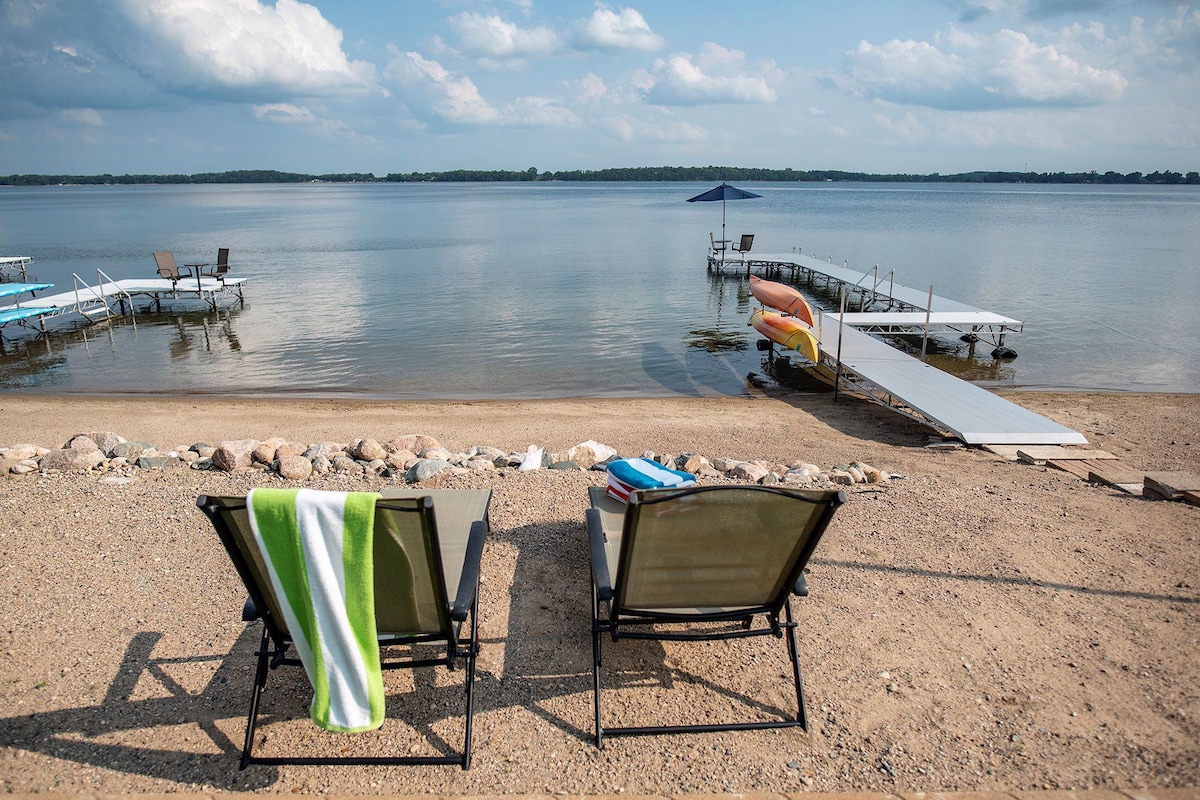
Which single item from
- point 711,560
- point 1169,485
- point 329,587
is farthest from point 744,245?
point 329,587

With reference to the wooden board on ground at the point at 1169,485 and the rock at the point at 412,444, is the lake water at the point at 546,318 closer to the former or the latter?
the rock at the point at 412,444

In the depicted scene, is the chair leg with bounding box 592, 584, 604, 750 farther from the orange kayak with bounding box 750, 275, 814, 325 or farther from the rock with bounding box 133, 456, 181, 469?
the orange kayak with bounding box 750, 275, 814, 325

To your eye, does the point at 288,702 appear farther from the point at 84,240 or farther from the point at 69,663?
the point at 84,240

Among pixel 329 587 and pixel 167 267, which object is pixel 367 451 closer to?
pixel 329 587

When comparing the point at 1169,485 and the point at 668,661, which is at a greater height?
the point at 1169,485

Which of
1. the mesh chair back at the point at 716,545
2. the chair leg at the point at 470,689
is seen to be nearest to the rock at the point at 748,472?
the mesh chair back at the point at 716,545

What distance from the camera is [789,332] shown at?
42.2ft

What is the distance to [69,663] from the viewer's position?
3418mm

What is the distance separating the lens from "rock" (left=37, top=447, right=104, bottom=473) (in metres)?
6.00

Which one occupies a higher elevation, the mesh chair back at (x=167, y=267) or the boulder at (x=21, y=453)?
the mesh chair back at (x=167, y=267)

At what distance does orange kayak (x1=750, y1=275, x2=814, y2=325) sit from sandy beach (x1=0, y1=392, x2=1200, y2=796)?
29.1 feet

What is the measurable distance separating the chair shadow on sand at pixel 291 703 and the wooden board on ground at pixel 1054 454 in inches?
208

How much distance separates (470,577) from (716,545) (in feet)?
3.42

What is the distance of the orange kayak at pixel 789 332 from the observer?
1234 centimetres
